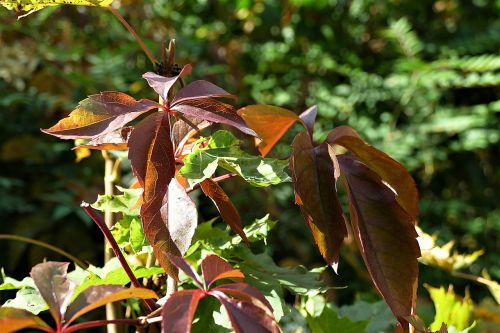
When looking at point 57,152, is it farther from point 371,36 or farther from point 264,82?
point 371,36

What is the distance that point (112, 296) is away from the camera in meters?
0.47

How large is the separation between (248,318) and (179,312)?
0.05 metres

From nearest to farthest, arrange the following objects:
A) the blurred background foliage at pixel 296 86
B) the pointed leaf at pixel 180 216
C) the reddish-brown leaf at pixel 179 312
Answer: the reddish-brown leaf at pixel 179 312, the pointed leaf at pixel 180 216, the blurred background foliage at pixel 296 86

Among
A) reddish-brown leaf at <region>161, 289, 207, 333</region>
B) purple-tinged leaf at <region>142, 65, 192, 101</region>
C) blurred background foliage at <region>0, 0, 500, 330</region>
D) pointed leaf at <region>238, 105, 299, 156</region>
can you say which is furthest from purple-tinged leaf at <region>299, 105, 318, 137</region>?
blurred background foliage at <region>0, 0, 500, 330</region>

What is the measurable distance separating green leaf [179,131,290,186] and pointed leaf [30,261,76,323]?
0.13 m

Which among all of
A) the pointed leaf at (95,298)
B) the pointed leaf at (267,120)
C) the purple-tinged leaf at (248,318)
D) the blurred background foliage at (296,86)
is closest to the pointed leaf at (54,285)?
the pointed leaf at (95,298)

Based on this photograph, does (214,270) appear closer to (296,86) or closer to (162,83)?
(162,83)

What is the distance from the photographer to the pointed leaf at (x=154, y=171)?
55cm

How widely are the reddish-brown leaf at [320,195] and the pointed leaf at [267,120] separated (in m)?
0.03

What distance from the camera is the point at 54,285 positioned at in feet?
1.58

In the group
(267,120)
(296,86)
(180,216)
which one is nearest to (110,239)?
(180,216)

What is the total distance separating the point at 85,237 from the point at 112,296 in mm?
1592

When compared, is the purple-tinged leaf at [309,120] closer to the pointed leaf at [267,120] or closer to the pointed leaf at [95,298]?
the pointed leaf at [267,120]

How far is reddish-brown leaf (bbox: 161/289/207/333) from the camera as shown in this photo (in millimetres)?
445
